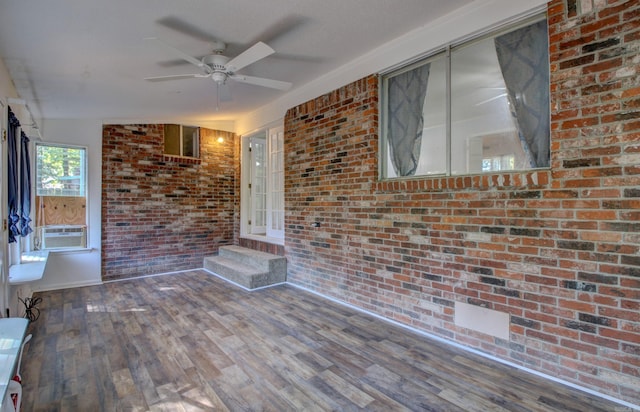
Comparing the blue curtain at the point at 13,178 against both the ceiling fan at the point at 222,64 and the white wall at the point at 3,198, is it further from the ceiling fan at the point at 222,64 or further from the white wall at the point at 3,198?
the ceiling fan at the point at 222,64

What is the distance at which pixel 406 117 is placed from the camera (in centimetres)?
321

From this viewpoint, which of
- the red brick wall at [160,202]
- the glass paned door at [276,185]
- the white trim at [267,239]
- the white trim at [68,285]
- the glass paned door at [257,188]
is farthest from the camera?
the glass paned door at [257,188]

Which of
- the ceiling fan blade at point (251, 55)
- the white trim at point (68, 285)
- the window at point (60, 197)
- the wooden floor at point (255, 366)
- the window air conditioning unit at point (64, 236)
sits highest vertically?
the ceiling fan blade at point (251, 55)

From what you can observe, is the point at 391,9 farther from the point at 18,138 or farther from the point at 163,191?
the point at 163,191

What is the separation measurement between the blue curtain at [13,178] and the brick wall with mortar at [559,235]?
364 cm

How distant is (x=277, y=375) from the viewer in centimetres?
226

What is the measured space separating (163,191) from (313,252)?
3.06m

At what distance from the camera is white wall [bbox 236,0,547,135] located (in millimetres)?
2411

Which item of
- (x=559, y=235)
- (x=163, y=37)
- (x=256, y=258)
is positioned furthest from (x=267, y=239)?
(x=559, y=235)

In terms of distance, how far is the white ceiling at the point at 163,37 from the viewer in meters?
2.28

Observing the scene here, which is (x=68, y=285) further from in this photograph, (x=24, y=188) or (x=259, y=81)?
(x=259, y=81)

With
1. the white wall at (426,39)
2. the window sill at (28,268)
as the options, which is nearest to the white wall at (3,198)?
the window sill at (28,268)

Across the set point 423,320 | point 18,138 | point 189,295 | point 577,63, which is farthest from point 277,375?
point 18,138

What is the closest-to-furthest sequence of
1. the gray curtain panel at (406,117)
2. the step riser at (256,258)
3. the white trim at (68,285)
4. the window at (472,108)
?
the window at (472,108) < the gray curtain panel at (406,117) < the white trim at (68,285) < the step riser at (256,258)
